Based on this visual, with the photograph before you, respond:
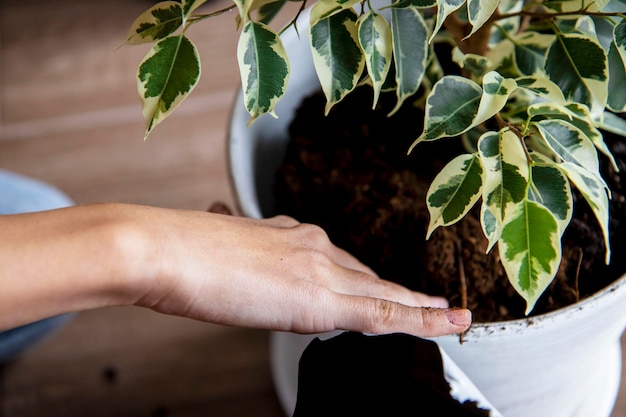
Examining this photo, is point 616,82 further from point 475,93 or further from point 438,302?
point 438,302

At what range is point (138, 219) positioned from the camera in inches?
20.1

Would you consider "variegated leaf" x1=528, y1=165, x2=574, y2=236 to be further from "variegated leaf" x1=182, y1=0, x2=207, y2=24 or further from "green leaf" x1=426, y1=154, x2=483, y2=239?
"variegated leaf" x1=182, y1=0, x2=207, y2=24

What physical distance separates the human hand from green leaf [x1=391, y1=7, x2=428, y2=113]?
0.17 metres

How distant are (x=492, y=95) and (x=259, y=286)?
0.23m

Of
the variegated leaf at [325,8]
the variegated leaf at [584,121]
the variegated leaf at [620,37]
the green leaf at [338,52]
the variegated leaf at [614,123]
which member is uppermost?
the variegated leaf at [325,8]

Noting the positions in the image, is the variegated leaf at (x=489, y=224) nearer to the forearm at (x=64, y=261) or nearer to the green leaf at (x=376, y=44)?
the green leaf at (x=376, y=44)

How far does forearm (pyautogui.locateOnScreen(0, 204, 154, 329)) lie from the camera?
0.48 m

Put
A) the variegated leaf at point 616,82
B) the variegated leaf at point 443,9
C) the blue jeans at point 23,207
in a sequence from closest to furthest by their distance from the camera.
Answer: the variegated leaf at point 443,9 → the variegated leaf at point 616,82 → the blue jeans at point 23,207

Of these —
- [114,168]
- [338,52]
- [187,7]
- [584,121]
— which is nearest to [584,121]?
[584,121]

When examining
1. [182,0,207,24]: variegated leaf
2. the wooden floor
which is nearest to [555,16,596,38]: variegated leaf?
[182,0,207,24]: variegated leaf

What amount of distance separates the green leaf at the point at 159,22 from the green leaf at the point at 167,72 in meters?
0.02

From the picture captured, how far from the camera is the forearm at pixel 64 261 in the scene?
48 centimetres

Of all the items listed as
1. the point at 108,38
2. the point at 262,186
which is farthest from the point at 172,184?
the point at 262,186

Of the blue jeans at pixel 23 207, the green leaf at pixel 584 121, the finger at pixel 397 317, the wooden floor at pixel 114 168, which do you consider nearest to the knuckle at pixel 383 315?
the finger at pixel 397 317
